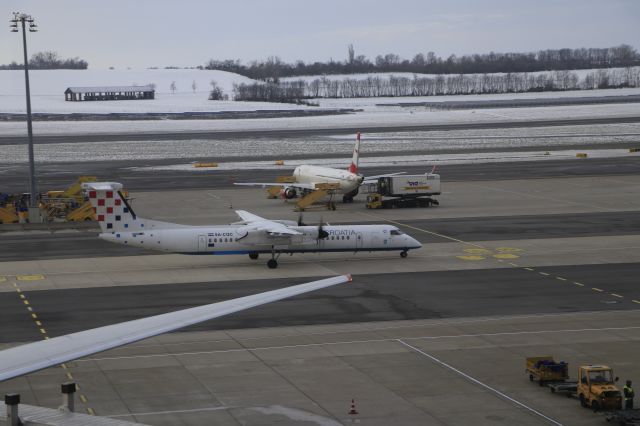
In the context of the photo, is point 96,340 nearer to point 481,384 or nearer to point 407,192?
point 481,384

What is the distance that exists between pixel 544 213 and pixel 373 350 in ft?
137

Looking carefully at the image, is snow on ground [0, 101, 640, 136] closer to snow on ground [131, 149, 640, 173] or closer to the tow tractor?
snow on ground [131, 149, 640, 173]

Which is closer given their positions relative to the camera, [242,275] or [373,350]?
[373,350]

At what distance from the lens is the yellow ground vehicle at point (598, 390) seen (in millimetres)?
29109

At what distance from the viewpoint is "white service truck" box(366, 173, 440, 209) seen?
266ft

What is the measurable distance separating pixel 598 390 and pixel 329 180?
55.8m

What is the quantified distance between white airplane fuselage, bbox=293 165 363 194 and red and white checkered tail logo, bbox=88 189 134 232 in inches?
1220

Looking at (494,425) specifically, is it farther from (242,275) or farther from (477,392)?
(242,275)

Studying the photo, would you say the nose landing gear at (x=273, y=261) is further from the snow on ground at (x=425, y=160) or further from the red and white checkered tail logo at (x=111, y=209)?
the snow on ground at (x=425, y=160)

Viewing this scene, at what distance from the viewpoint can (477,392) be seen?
31281 millimetres

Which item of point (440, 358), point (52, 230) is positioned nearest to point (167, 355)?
point (440, 358)

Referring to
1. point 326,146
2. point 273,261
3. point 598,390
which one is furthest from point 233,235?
point 326,146

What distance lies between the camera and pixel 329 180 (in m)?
83.9

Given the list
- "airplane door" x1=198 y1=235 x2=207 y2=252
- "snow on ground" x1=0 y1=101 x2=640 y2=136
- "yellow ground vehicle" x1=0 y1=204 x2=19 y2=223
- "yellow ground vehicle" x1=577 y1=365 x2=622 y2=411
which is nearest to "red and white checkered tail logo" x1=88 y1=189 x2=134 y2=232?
"airplane door" x1=198 y1=235 x2=207 y2=252
